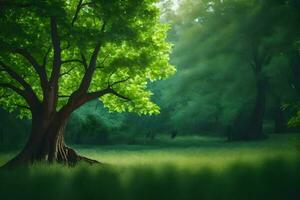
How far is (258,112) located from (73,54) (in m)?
26.8

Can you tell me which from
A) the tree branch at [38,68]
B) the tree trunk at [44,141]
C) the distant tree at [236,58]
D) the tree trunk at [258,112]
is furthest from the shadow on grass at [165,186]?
the tree trunk at [258,112]

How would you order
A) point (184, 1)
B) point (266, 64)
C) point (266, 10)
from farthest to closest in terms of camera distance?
1. point (184, 1)
2. point (266, 64)
3. point (266, 10)

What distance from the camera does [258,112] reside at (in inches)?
1763

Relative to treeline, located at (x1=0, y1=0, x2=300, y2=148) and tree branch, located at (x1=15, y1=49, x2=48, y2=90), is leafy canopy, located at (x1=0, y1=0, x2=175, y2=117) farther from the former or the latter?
treeline, located at (x1=0, y1=0, x2=300, y2=148)

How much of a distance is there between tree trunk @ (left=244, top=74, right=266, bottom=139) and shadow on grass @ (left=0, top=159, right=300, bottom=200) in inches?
1183

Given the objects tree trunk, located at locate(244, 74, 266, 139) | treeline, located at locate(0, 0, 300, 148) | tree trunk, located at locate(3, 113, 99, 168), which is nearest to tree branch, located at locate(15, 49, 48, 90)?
tree trunk, located at locate(3, 113, 99, 168)

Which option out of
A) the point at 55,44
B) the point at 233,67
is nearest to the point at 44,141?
the point at 55,44

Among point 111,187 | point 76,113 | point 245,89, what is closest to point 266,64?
point 245,89

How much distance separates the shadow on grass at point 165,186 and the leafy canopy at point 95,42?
687 cm

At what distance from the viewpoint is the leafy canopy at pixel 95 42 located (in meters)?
18.8

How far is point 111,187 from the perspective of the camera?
37.2ft

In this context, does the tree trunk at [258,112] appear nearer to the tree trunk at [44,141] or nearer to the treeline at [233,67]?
the treeline at [233,67]

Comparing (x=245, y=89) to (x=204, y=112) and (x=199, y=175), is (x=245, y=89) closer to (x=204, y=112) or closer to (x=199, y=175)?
(x=204, y=112)

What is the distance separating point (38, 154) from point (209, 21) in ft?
98.7
